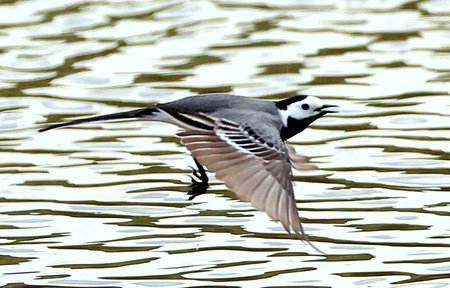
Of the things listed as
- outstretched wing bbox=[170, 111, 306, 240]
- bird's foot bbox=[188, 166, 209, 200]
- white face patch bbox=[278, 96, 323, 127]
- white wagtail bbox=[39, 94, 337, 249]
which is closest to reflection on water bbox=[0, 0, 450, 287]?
bird's foot bbox=[188, 166, 209, 200]

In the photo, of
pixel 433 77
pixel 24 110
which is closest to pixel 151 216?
pixel 24 110

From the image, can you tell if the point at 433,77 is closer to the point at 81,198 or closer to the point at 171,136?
the point at 171,136

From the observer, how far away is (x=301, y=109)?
37.0 feet

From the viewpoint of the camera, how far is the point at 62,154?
13383mm

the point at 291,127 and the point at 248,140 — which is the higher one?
the point at 248,140

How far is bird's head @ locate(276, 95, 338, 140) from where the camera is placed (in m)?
11.2

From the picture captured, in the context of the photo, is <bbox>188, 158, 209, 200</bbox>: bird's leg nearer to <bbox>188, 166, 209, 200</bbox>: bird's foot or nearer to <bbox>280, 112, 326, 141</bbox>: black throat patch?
<bbox>188, 166, 209, 200</bbox>: bird's foot

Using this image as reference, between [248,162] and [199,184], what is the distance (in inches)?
66.1

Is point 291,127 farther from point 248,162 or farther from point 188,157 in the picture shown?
point 188,157

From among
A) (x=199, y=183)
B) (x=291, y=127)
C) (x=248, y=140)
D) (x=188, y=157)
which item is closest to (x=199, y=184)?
(x=199, y=183)

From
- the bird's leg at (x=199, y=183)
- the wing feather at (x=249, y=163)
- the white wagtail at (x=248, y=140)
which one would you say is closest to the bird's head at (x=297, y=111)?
the white wagtail at (x=248, y=140)

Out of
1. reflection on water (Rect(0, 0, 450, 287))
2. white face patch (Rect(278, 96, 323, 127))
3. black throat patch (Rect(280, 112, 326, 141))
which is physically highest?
white face patch (Rect(278, 96, 323, 127))

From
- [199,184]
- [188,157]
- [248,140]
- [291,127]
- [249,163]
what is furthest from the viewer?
[188,157]

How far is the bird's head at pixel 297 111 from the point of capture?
11.2 metres
